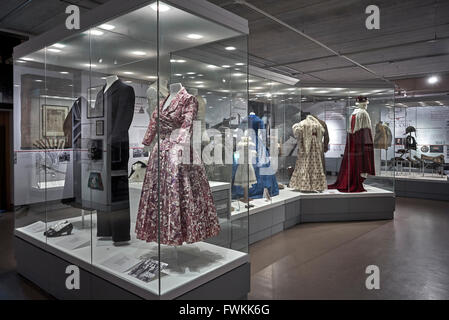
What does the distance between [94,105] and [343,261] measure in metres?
3.18

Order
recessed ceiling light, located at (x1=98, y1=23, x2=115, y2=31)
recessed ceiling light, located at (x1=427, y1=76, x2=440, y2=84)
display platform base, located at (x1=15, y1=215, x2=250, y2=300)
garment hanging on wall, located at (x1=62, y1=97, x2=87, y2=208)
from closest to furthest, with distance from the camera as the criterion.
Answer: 1. display platform base, located at (x1=15, y1=215, x2=250, y2=300)
2. recessed ceiling light, located at (x1=98, y1=23, x2=115, y2=31)
3. garment hanging on wall, located at (x1=62, y1=97, x2=87, y2=208)
4. recessed ceiling light, located at (x1=427, y1=76, x2=440, y2=84)

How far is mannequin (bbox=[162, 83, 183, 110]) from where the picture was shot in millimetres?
2371

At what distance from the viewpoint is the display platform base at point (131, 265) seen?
2.25 metres

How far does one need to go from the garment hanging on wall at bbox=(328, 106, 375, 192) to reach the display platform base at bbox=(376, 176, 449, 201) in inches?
110

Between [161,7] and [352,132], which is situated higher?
[161,7]

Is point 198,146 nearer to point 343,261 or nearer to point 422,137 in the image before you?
point 343,261

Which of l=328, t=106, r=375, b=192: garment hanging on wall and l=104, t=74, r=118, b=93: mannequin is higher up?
l=104, t=74, r=118, b=93: mannequin

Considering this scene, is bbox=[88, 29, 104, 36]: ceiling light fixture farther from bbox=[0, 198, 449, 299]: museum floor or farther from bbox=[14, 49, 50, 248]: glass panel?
bbox=[0, 198, 449, 299]: museum floor

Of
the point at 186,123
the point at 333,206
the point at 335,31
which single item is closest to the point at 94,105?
the point at 186,123

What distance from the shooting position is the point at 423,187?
8148mm

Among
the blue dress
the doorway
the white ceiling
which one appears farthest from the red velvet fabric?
the doorway

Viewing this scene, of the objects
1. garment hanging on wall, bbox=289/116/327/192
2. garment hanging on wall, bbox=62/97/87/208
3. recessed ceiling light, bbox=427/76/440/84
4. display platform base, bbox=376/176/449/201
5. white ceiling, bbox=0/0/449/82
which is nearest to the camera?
garment hanging on wall, bbox=62/97/87/208

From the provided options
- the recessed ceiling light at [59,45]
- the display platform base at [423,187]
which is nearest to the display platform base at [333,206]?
→ the display platform base at [423,187]

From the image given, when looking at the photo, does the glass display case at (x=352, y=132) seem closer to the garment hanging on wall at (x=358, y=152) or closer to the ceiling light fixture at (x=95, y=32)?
the garment hanging on wall at (x=358, y=152)
